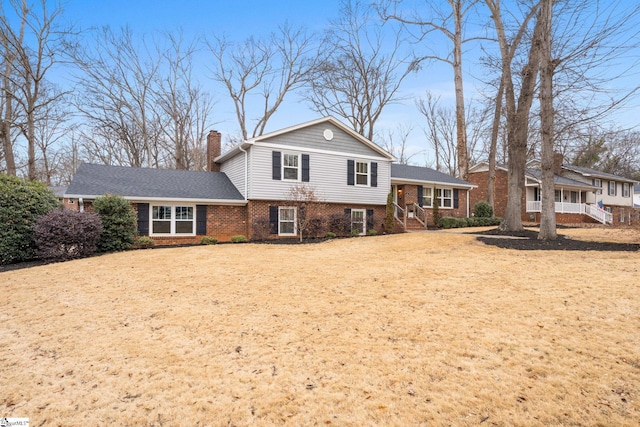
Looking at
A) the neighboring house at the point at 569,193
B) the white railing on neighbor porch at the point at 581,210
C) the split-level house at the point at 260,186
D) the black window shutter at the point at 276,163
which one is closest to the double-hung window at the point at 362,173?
the split-level house at the point at 260,186

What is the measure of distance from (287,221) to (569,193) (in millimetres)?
27053

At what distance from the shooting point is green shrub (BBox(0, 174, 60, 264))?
34.3 feet

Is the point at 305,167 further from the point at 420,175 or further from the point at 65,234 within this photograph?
the point at 65,234

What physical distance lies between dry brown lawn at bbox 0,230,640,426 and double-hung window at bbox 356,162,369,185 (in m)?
10.7

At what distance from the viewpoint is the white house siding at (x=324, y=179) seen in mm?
15633

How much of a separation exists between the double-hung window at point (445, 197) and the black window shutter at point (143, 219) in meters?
16.9

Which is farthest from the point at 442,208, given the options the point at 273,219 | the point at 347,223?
the point at 273,219

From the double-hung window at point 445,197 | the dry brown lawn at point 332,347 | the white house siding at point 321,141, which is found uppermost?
the white house siding at point 321,141

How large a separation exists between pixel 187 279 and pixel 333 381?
17.2 ft

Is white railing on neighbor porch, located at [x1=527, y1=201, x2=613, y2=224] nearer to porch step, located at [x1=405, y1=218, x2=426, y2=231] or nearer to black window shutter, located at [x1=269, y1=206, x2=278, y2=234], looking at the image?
porch step, located at [x1=405, y1=218, x2=426, y2=231]

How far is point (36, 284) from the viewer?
299 inches

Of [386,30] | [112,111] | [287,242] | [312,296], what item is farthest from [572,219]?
[112,111]

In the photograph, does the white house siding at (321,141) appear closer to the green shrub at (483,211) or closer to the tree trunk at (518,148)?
the tree trunk at (518,148)

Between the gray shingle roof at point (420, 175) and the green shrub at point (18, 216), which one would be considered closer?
the green shrub at point (18, 216)
